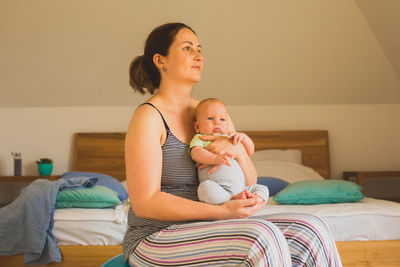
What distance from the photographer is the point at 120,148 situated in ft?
13.6

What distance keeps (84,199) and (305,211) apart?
1.17 m

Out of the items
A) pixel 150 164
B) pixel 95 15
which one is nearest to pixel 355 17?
pixel 95 15

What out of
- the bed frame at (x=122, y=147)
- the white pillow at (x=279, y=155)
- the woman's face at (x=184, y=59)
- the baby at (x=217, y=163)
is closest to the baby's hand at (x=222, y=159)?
the baby at (x=217, y=163)

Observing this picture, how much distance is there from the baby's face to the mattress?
0.89m

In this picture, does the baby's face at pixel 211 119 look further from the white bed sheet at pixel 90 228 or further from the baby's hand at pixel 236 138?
the white bed sheet at pixel 90 228

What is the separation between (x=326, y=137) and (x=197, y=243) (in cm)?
307

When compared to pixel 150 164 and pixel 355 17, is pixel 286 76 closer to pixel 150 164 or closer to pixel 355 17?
pixel 355 17

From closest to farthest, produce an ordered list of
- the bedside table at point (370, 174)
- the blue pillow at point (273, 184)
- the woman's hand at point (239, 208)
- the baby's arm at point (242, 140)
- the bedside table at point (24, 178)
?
the woman's hand at point (239, 208), the baby's arm at point (242, 140), the blue pillow at point (273, 184), the bedside table at point (24, 178), the bedside table at point (370, 174)

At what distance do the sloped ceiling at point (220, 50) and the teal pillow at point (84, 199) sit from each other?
154cm

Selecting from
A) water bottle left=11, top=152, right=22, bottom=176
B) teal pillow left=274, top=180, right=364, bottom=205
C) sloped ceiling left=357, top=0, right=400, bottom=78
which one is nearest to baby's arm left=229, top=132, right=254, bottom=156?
teal pillow left=274, top=180, right=364, bottom=205

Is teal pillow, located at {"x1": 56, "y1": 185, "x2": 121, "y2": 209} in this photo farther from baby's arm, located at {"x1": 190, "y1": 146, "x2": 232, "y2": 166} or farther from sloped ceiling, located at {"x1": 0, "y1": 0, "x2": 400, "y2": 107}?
sloped ceiling, located at {"x1": 0, "y1": 0, "x2": 400, "y2": 107}

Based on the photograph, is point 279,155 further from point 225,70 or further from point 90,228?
point 90,228

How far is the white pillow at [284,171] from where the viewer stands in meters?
3.61

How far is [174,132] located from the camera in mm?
1658
